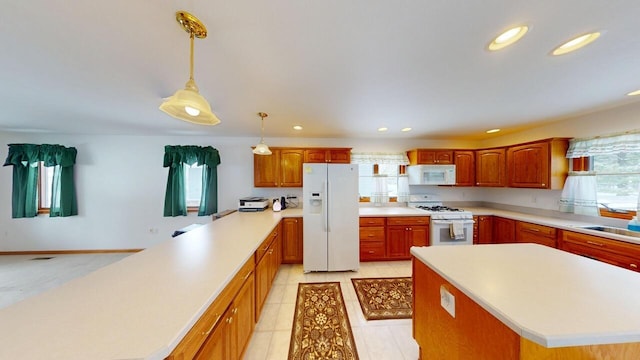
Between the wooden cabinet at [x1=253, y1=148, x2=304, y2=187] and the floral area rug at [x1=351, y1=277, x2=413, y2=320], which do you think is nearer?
the floral area rug at [x1=351, y1=277, x2=413, y2=320]

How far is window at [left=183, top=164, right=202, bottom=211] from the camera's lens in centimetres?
411

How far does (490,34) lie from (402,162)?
310 centimetres

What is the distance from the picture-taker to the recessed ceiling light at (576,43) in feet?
4.15

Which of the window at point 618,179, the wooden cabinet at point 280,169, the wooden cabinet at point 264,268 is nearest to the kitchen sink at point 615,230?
the window at point 618,179

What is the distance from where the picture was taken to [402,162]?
13.8 feet

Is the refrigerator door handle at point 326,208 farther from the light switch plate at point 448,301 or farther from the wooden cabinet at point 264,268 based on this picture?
the light switch plate at point 448,301

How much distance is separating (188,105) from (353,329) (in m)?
2.34

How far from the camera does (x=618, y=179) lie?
8.36 ft

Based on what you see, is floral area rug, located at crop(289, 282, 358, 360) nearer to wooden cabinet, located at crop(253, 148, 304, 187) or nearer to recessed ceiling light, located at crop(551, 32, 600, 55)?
wooden cabinet, located at crop(253, 148, 304, 187)

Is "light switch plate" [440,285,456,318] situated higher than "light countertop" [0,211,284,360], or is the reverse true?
"light countertop" [0,211,284,360]

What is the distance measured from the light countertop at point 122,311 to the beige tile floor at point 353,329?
0.95 meters

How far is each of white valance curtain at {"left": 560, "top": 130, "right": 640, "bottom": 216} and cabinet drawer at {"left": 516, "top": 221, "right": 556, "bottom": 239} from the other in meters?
0.53

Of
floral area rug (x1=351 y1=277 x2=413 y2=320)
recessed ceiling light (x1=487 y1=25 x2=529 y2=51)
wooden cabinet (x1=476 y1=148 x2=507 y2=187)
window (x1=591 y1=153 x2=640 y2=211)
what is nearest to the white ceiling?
recessed ceiling light (x1=487 y1=25 x2=529 y2=51)

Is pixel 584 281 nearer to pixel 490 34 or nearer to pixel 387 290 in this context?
pixel 490 34
